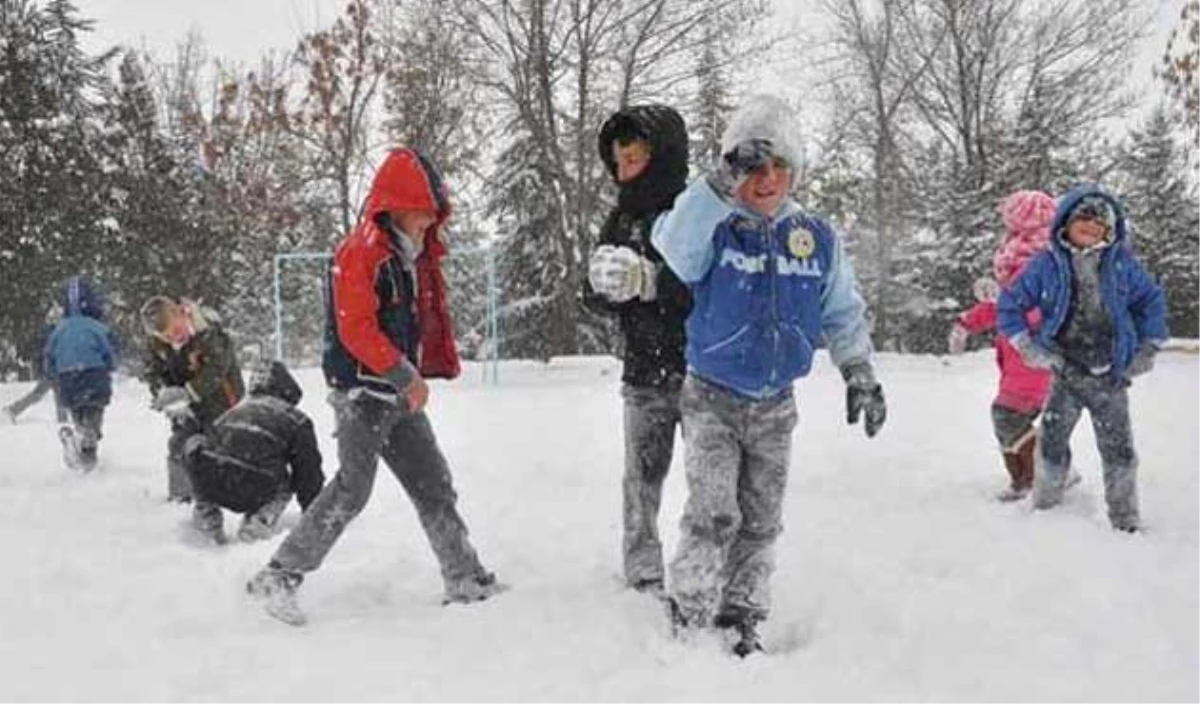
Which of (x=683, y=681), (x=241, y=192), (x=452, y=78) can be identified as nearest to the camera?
(x=683, y=681)

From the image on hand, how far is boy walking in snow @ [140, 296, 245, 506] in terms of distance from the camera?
6.74 meters

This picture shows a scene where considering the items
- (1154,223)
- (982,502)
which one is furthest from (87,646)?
(1154,223)

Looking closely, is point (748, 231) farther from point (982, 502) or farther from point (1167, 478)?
point (1167, 478)

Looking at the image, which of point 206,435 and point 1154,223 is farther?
point 1154,223

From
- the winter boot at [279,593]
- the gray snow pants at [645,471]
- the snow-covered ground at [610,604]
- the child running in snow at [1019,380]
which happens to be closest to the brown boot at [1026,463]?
the child running in snow at [1019,380]

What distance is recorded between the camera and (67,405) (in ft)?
30.3

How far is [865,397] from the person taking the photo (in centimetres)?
375

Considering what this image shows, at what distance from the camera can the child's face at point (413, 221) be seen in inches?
167

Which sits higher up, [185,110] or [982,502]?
[185,110]

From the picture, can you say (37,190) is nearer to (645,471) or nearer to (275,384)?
(275,384)

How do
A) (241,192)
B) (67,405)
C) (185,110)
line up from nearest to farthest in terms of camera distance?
(67,405)
(241,192)
(185,110)

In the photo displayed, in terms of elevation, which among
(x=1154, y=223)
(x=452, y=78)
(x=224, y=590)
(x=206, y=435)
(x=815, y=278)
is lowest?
(x=224, y=590)

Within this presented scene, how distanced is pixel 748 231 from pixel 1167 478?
388 centimetres

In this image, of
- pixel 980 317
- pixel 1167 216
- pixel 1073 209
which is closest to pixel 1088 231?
pixel 1073 209
